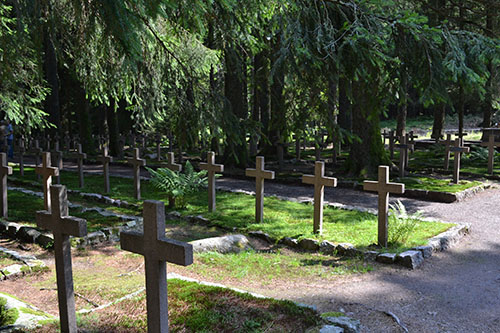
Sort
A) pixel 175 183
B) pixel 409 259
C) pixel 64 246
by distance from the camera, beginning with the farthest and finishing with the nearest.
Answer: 1. pixel 175 183
2. pixel 409 259
3. pixel 64 246

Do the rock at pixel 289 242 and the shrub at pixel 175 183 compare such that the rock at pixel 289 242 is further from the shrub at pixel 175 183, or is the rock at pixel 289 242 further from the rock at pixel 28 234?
the rock at pixel 28 234

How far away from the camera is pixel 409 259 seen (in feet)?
20.5

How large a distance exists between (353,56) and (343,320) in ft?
11.7

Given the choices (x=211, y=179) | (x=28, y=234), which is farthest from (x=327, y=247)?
(x=28, y=234)

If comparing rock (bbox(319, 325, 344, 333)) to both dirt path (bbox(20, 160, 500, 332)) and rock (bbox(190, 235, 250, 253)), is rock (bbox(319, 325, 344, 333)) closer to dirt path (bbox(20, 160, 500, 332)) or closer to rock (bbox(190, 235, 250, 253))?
dirt path (bbox(20, 160, 500, 332))

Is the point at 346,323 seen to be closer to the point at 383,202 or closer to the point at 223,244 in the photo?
the point at 383,202

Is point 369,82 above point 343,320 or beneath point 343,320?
above

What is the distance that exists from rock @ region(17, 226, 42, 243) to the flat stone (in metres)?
5.72

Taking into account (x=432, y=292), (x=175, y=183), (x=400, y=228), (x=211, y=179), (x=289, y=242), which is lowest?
(x=432, y=292)

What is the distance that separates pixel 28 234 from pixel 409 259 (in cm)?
608

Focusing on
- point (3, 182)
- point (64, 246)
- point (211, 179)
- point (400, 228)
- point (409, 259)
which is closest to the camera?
point (64, 246)

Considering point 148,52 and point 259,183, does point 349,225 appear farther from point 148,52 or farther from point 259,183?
point 148,52

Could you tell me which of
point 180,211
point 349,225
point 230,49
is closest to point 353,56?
point 230,49

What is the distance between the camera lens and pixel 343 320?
3975 millimetres
